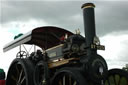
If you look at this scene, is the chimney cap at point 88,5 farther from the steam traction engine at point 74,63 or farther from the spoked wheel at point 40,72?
the spoked wheel at point 40,72

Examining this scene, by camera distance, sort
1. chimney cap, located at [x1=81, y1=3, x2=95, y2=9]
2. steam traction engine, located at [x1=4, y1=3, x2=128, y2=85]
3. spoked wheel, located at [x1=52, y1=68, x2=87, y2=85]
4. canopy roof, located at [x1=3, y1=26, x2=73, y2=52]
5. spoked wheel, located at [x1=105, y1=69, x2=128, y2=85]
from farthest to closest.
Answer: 1. canopy roof, located at [x1=3, y1=26, x2=73, y2=52]
2. spoked wheel, located at [x1=105, y1=69, x2=128, y2=85]
3. chimney cap, located at [x1=81, y1=3, x2=95, y2=9]
4. steam traction engine, located at [x1=4, y1=3, x2=128, y2=85]
5. spoked wheel, located at [x1=52, y1=68, x2=87, y2=85]

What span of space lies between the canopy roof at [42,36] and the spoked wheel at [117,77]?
7.64ft

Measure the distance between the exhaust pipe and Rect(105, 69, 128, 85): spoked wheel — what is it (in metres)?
1.35

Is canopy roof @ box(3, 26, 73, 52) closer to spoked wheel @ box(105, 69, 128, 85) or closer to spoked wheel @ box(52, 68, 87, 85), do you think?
spoked wheel @ box(52, 68, 87, 85)

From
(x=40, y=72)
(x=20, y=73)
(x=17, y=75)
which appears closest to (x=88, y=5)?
(x=40, y=72)

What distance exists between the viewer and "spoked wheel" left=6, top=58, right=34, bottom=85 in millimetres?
8812

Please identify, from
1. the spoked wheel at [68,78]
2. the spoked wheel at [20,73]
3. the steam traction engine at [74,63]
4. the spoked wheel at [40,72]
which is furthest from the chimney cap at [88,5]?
the spoked wheel at [20,73]

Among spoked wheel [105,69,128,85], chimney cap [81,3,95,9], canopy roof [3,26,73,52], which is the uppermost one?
chimney cap [81,3,95,9]

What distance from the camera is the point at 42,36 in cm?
988

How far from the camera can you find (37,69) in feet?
27.7

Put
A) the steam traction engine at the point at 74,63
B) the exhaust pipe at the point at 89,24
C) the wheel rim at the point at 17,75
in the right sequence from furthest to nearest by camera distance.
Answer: the wheel rim at the point at 17,75, the exhaust pipe at the point at 89,24, the steam traction engine at the point at 74,63

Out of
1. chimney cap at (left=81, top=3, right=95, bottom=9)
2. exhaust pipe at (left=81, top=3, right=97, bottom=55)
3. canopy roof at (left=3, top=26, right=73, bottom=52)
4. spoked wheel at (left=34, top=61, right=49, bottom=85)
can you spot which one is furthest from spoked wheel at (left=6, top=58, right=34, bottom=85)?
chimney cap at (left=81, top=3, right=95, bottom=9)

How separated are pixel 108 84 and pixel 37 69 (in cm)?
242

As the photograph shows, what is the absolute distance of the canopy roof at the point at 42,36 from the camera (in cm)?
899
